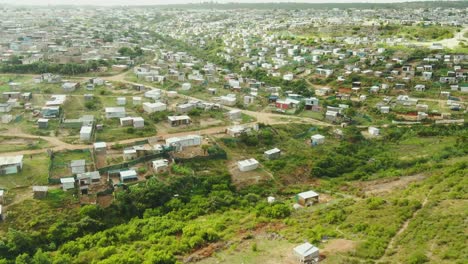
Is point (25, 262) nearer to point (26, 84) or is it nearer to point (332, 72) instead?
point (26, 84)

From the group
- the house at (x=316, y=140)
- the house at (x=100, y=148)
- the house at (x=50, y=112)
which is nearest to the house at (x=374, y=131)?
the house at (x=316, y=140)

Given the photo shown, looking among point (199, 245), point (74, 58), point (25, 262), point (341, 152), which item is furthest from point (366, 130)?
point (74, 58)

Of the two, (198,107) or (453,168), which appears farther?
(198,107)

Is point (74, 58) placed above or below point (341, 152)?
above

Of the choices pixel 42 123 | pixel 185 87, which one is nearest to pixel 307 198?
pixel 42 123

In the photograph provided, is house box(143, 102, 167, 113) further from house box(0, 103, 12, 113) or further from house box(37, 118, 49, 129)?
house box(0, 103, 12, 113)

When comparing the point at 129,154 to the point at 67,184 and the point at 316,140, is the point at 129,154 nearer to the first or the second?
the point at 67,184

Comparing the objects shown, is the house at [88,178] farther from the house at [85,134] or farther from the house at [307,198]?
the house at [307,198]
